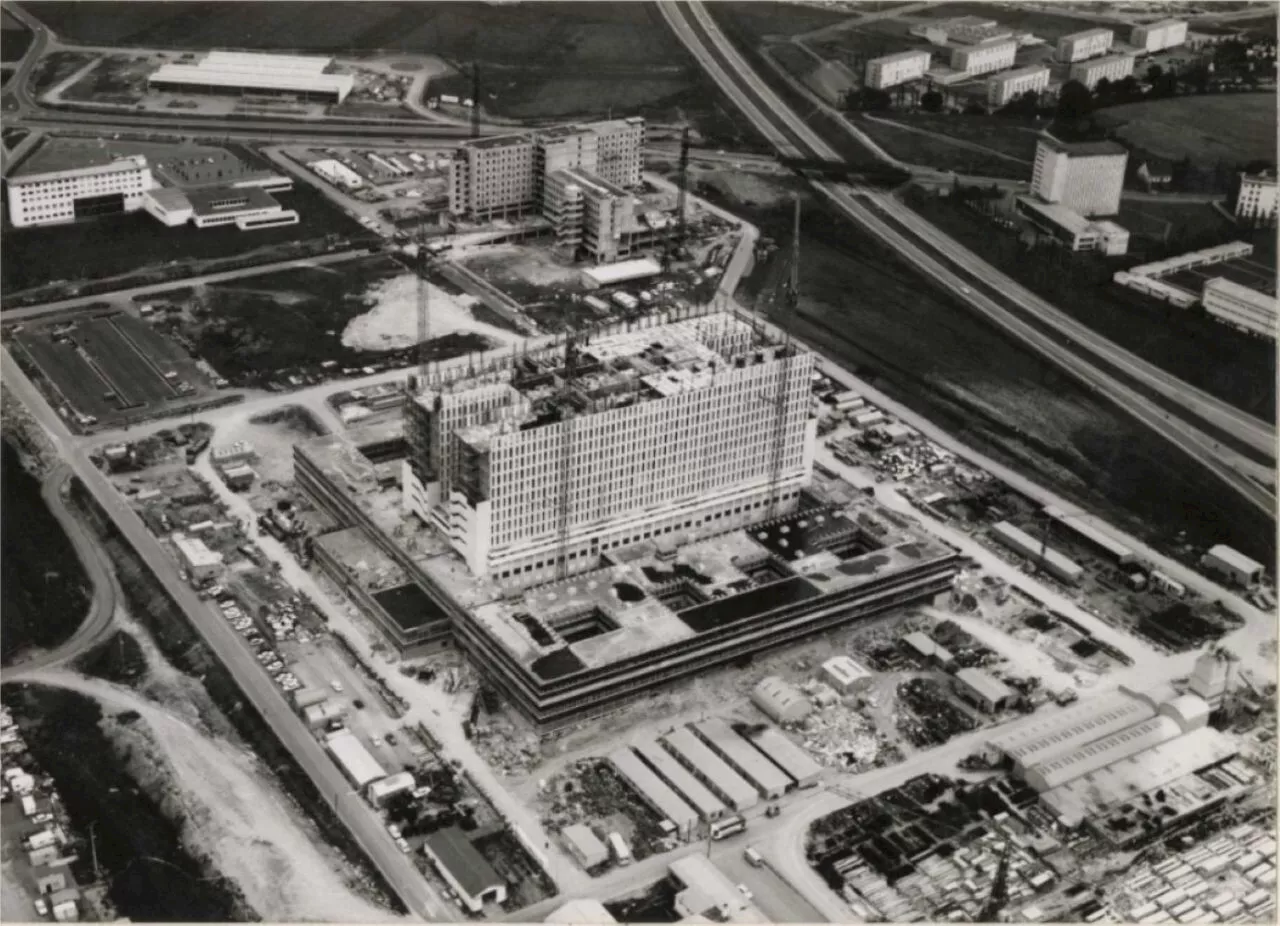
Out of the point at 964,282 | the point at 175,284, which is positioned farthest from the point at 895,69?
the point at 175,284

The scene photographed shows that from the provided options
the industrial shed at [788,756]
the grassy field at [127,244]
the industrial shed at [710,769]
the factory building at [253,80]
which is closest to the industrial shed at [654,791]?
the industrial shed at [710,769]

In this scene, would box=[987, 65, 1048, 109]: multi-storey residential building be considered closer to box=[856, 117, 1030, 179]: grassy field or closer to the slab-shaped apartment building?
box=[856, 117, 1030, 179]: grassy field

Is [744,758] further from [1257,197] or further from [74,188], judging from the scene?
[1257,197]

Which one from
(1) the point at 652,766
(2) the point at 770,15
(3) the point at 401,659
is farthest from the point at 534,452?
(2) the point at 770,15

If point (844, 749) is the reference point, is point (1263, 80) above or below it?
above

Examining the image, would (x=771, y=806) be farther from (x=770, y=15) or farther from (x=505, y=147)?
(x=770, y=15)

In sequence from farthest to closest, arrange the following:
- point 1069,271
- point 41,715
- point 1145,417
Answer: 1. point 1069,271
2. point 1145,417
3. point 41,715

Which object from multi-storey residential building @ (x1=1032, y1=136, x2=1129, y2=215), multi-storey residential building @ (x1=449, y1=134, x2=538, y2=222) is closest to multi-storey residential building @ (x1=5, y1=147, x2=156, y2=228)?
multi-storey residential building @ (x1=449, y1=134, x2=538, y2=222)

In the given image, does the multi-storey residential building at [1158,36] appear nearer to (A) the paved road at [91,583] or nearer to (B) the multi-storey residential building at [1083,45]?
(B) the multi-storey residential building at [1083,45]
